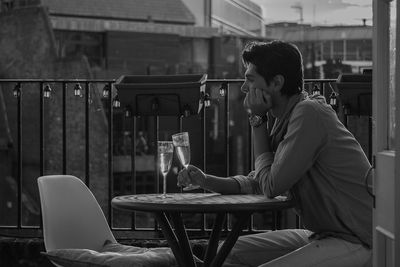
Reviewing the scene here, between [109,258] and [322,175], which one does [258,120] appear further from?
[109,258]

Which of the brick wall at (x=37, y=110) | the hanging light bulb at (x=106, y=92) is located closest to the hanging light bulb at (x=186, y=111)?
the hanging light bulb at (x=106, y=92)

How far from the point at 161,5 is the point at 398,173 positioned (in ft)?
142

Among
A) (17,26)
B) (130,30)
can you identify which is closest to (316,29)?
(130,30)

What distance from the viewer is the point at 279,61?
235cm

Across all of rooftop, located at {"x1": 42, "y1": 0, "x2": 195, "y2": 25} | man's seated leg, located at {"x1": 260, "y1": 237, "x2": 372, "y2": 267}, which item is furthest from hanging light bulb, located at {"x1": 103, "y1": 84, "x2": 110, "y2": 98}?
rooftop, located at {"x1": 42, "y1": 0, "x2": 195, "y2": 25}

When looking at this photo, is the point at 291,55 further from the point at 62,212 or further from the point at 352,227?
the point at 62,212

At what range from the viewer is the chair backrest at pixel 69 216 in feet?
8.82

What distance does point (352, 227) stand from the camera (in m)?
2.18

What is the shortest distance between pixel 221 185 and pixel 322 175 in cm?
37

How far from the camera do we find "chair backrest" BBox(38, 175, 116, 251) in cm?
269

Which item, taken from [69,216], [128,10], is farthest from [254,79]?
[128,10]

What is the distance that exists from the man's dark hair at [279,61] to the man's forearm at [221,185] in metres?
0.33

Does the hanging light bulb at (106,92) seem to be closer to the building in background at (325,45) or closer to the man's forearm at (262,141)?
the man's forearm at (262,141)

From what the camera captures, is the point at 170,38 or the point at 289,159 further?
the point at 170,38
